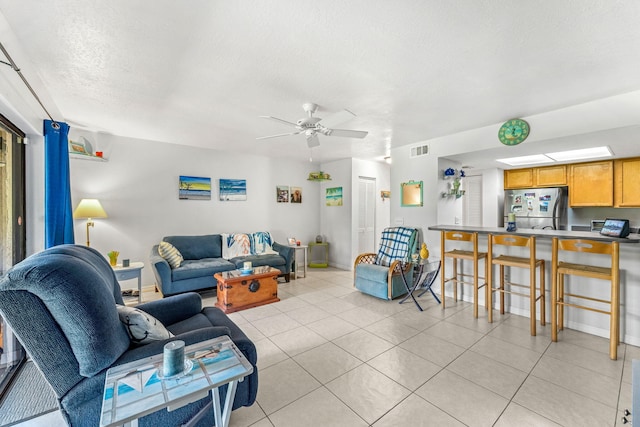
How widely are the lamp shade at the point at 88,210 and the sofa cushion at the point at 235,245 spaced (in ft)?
5.93

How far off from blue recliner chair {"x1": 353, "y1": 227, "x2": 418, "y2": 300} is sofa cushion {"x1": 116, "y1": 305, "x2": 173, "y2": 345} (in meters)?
2.88

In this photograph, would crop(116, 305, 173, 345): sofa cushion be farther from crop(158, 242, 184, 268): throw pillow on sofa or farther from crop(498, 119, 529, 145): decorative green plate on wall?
crop(498, 119, 529, 145): decorative green plate on wall

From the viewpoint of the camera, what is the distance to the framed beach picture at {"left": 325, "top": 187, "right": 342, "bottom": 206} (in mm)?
5953

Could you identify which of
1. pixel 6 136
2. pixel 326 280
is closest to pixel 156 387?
pixel 6 136

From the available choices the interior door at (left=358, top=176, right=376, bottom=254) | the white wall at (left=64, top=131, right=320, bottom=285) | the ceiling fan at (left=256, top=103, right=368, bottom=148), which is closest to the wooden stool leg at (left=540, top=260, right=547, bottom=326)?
the ceiling fan at (left=256, top=103, right=368, bottom=148)

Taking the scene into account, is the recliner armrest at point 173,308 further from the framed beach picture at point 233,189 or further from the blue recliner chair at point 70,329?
the framed beach picture at point 233,189

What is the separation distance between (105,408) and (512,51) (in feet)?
9.73

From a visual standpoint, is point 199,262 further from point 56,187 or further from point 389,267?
point 389,267

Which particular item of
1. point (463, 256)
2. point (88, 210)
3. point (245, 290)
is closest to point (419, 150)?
point (463, 256)

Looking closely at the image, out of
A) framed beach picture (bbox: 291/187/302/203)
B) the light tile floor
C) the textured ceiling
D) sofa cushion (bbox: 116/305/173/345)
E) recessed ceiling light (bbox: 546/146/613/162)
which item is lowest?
the light tile floor

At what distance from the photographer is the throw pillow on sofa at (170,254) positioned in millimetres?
3967

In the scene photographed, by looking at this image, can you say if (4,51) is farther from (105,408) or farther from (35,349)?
(105,408)

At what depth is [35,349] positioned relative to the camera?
114cm

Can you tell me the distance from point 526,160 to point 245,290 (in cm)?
476
